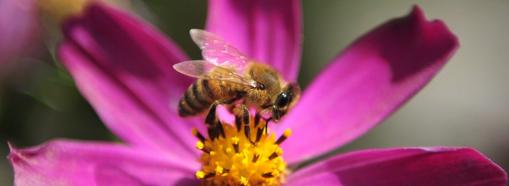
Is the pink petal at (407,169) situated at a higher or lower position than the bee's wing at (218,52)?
lower

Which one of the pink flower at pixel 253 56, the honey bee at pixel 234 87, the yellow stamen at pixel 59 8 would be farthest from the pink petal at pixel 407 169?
the yellow stamen at pixel 59 8

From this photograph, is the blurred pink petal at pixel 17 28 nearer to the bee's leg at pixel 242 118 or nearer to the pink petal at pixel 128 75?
the pink petal at pixel 128 75

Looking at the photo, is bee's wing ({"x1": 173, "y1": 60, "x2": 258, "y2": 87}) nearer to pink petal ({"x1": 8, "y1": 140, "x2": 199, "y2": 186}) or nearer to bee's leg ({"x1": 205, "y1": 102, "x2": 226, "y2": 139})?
bee's leg ({"x1": 205, "y1": 102, "x2": 226, "y2": 139})

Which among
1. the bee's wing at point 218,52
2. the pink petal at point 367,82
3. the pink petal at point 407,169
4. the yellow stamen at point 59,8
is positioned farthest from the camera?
the yellow stamen at point 59,8

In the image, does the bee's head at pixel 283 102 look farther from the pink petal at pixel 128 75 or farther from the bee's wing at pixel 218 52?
the pink petal at pixel 128 75

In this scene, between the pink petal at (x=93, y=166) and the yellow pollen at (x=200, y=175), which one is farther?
the yellow pollen at (x=200, y=175)

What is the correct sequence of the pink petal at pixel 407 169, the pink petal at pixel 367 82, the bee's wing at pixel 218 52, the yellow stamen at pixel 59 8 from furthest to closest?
the yellow stamen at pixel 59 8, the pink petal at pixel 367 82, the bee's wing at pixel 218 52, the pink petal at pixel 407 169

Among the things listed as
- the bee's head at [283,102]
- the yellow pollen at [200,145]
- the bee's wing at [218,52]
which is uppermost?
the bee's wing at [218,52]
